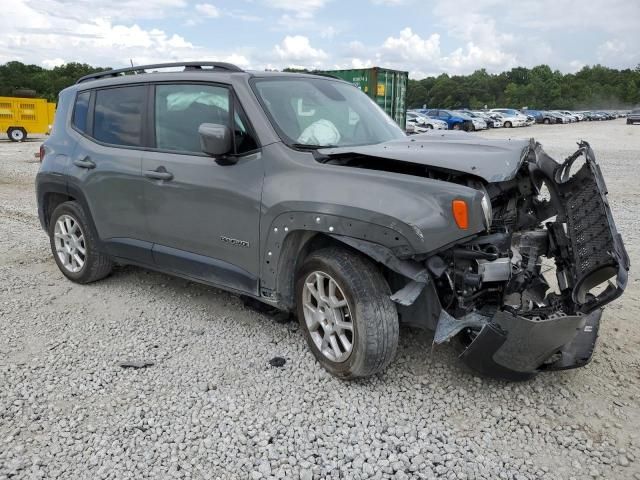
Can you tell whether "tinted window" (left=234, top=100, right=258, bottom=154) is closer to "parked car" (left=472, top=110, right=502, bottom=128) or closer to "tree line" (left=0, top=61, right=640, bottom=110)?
"parked car" (left=472, top=110, right=502, bottom=128)

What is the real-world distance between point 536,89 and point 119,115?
332ft

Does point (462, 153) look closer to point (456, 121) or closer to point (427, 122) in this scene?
point (427, 122)

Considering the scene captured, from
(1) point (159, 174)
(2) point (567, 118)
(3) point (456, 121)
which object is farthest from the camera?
(2) point (567, 118)

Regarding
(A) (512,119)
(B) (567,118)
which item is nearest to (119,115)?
(A) (512,119)

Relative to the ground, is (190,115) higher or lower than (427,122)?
lower

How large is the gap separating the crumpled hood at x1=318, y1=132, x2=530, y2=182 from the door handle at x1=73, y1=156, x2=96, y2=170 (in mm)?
2324

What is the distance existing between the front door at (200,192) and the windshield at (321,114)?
0.86 feet

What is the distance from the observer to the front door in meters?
3.74

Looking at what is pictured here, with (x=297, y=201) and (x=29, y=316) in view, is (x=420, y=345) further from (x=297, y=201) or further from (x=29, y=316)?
(x=29, y=316)

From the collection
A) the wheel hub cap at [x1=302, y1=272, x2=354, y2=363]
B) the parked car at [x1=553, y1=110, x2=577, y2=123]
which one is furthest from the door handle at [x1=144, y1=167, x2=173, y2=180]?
the parked car at [x1=553, y1=110, x2=577, y2=123]

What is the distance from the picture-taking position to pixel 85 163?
191 inches

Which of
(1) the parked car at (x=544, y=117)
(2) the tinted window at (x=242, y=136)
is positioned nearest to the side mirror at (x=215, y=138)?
(2) the tinted window at (x=242, y=136)

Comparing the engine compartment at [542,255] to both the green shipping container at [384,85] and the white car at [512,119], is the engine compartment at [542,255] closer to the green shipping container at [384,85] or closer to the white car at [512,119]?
the green shipping container at [384,85]

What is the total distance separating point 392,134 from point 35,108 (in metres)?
25.2
